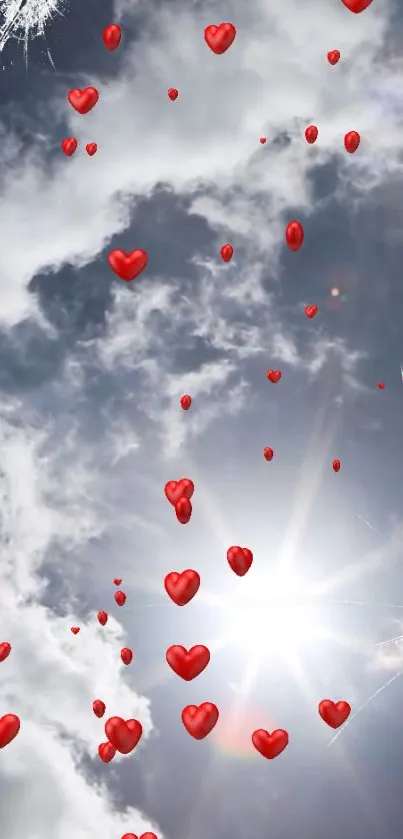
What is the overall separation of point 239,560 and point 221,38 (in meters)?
13.7

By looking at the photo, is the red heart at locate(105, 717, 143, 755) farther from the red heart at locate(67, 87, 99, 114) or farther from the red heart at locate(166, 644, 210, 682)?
the red heart at locate(67, 87, 99, 114)

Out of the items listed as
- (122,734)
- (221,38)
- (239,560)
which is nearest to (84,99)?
(221,38)

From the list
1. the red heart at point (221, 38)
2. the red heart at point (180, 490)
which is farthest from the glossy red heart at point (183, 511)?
the red heart at point (221, 38)

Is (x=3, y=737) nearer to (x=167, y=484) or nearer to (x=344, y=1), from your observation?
(x=167, y=484)

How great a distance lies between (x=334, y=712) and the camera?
23.2 meters

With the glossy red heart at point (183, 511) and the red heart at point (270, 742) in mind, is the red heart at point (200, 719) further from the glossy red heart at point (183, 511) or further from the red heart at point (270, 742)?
the glossy red heart at point (183, 511)

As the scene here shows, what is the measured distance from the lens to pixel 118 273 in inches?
742

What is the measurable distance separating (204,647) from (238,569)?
242 cm

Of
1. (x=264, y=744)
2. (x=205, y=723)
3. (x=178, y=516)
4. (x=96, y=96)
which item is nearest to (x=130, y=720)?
(x=205, y=723)

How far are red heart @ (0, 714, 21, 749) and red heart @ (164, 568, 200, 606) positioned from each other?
5540 millimetres

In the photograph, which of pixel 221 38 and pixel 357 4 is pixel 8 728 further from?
pixel 357 4

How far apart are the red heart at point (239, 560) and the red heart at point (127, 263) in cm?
805

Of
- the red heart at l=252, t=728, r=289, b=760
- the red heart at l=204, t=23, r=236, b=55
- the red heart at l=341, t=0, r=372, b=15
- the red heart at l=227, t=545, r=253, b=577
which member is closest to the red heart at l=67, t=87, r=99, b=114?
the red heart at l=204, t=23, r=236, b=55

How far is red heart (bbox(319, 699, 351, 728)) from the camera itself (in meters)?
23.0
